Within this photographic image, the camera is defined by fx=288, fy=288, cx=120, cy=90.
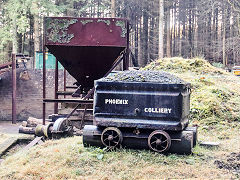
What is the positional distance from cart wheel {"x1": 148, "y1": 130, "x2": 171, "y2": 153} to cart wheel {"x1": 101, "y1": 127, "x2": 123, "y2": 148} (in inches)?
20.4

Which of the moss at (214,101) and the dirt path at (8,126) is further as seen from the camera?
the dirt path at (8,126)

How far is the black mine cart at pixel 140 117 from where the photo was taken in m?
4.73

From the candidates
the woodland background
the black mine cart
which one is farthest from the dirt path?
the woodland background

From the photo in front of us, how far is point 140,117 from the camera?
4.94 m

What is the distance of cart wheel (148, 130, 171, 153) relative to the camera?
4654mm

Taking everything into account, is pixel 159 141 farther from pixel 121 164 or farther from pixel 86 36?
pixel 86 36

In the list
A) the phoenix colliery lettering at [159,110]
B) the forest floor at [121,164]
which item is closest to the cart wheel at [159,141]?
the forest floor at [121,164]

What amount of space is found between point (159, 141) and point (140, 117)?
0.54 m

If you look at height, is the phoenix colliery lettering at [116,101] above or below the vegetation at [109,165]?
above

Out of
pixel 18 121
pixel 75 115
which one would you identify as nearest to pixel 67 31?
pixel 75 115

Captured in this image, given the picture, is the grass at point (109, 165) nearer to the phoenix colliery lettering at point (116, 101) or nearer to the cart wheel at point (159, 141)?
the cart wheel at point (159, 141)

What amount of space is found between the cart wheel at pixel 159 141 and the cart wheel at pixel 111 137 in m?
0.52

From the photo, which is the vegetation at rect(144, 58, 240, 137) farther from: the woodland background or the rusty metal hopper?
the woodland background

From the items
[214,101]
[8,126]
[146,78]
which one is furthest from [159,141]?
[8,126]
